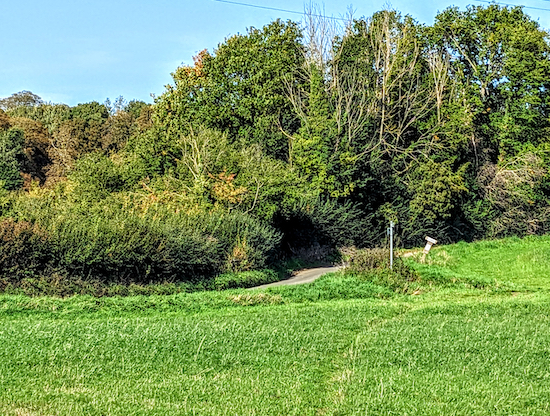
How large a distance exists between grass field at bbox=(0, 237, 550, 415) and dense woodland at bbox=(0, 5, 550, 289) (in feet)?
54.5

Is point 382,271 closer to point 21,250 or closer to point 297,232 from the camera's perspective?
point 21,250

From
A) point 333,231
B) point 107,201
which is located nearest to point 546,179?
point 333,231

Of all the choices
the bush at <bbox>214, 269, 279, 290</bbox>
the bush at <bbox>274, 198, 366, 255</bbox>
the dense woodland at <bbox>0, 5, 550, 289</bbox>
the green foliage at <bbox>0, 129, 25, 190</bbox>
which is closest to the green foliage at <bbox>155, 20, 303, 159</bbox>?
the dense woodland at <bbox>0, 5, 550, 289</bbox>

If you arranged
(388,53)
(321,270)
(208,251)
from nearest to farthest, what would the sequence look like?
(208,251) → (321,270) → (388,53)

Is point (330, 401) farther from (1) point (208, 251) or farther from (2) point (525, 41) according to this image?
(2) point (525, 41)

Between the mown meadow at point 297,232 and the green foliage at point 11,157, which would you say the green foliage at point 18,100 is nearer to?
the mown meadow at point 297,232

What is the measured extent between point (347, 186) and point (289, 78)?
9919 millimetres

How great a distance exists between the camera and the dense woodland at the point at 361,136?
120 ft

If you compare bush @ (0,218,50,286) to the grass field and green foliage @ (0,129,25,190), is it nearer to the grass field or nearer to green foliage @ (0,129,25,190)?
the grass field

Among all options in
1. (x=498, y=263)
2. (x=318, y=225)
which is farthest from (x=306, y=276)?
(x=498, y=263)

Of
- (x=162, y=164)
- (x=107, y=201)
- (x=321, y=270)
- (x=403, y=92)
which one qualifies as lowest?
(x=321, y=270)

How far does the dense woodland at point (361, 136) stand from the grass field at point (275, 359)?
54.5ft

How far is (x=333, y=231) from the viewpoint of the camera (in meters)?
40.6

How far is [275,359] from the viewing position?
10891 millimetres
